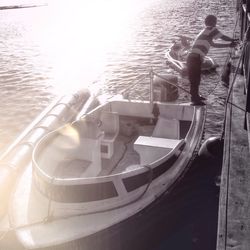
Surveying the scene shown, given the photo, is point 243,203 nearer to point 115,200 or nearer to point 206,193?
point 115,200

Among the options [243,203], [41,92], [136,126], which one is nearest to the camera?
[243,203]

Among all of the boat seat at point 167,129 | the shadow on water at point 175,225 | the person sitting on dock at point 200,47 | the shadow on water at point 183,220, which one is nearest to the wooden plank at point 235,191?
the shadow on water at point 175,225

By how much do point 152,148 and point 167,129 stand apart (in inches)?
109

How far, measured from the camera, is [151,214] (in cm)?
1245

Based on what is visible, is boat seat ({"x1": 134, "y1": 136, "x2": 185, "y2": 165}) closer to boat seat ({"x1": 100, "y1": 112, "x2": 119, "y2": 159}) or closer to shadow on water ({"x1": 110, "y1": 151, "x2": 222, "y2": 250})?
shadow on water ({"x1": 110, "y1": 151, "x2": 222, "y2": 250})

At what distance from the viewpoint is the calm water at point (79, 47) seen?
94.1 feet

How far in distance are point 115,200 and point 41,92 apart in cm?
2028

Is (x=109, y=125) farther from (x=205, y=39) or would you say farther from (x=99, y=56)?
(x=99, y=56)

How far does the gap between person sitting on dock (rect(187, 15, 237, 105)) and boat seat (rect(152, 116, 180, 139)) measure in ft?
7.21

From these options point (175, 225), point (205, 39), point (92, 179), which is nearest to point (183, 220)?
point (175, 225)

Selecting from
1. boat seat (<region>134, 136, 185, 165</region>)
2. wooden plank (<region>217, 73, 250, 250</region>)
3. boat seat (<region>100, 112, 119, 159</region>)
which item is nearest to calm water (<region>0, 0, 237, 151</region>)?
boat seat (<region>100, 112, 119, 159</region>)

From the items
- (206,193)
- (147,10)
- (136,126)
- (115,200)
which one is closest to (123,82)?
(136,126)

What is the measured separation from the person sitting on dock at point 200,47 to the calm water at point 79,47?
9.62 metres

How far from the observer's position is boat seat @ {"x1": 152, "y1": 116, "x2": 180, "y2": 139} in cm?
1525
